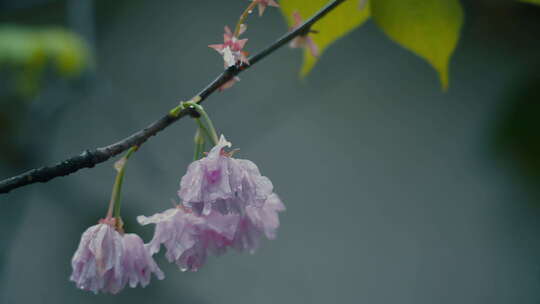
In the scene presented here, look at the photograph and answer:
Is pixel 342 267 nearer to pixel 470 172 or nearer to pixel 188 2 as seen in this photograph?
pixel 470 172

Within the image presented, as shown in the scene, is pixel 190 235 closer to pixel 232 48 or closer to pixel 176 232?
pixel 176 232

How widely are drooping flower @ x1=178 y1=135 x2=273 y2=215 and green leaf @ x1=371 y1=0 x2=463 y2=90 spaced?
0.72 ft

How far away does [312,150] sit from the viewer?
2441 mm

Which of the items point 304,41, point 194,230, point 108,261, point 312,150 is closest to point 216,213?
point 194,230

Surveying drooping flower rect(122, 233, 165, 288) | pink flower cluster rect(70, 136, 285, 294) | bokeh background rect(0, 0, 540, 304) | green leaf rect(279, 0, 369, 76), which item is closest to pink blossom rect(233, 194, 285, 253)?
pink flower cluster rect(70, 136, 285, 294)

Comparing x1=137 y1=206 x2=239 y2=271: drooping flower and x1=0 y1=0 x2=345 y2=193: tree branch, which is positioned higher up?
x1=0 y1=0 x2=345 y2=193: tree branch

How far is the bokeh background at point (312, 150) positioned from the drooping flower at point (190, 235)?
123 centimetres

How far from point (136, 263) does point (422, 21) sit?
0.43m

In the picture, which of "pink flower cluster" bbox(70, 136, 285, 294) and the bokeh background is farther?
the bokeh background

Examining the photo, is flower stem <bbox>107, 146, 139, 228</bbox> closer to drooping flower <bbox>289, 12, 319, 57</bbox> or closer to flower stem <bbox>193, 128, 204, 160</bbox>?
flower stem <bbox>193, 128, 204, 160</bbox>

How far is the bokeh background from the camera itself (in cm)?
201

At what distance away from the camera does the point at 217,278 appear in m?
2.56

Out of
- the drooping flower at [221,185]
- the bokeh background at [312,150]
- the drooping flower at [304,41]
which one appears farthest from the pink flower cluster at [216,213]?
the bokeh background at [312,150]

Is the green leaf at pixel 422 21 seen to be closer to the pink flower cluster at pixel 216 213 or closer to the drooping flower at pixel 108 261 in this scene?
the pink flower cluster at pixel 216 213
